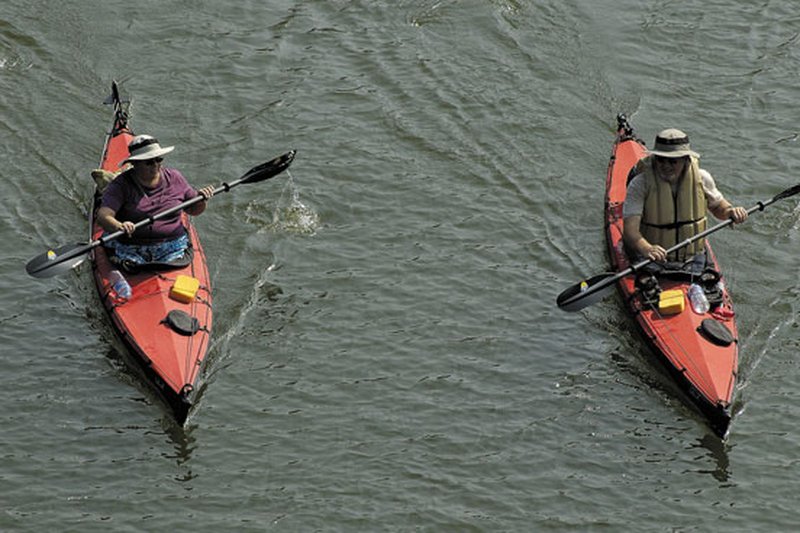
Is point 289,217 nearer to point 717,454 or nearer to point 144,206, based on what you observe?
point 144,206

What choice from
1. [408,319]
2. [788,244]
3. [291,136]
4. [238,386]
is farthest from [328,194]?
[788,244]

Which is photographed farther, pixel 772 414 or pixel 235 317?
pixel 235 317

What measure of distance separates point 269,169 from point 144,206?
175 centimetres

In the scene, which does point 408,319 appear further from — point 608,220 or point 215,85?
point 215,85

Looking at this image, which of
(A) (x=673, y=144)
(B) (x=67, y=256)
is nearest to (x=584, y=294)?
(A) (x=673, y=144)

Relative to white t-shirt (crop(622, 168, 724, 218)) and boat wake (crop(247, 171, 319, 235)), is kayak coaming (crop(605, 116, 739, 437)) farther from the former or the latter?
boat wake (crop(247, 171, 319, 235))

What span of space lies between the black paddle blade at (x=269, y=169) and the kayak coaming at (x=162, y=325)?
93 centimetres

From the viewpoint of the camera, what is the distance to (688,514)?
37.2ft

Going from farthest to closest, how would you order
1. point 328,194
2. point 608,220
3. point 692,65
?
point 692,65 < point 328,194 < point 608,220

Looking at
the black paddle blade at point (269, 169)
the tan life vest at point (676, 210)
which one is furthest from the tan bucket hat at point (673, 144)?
the black paddle blade at point (269, 169)

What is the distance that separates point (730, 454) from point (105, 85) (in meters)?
9.29

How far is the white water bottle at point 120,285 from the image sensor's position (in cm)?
1304

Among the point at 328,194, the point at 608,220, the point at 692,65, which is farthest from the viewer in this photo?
the point at 692,65

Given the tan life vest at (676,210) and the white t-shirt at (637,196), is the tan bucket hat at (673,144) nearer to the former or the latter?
the tan life vest at (676,210)
